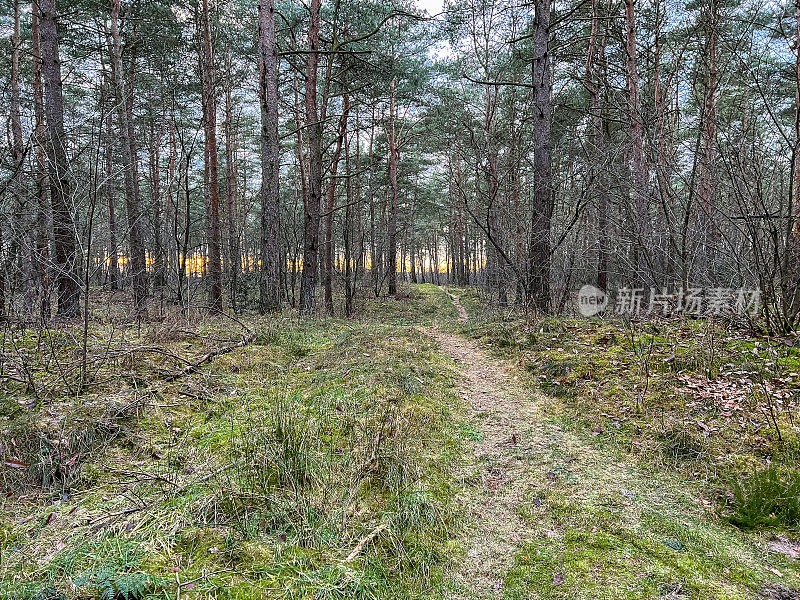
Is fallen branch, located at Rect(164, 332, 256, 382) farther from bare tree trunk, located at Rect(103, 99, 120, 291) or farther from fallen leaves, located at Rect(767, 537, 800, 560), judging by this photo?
fallen leaves, located at Rect(767, 537, 800, 560)

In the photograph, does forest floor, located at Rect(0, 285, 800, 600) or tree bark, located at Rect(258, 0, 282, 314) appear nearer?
forest floor, located at Rect(0, 285, 800, 600)

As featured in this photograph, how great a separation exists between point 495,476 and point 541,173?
727 centimetres

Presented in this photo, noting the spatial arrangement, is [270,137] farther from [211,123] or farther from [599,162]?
[599,162]

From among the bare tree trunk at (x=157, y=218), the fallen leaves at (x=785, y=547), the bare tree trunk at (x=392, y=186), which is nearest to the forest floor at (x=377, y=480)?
the fallen leaves at (x=785, y=547)

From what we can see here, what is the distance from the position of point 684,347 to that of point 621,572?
391 centimetres

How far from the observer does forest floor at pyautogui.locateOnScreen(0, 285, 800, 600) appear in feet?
6.49

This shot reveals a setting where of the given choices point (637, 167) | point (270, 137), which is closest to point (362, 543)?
point (270, 137)

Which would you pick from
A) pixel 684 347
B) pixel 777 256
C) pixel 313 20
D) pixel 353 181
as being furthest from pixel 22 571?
pixel 353 181

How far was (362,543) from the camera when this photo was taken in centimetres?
220

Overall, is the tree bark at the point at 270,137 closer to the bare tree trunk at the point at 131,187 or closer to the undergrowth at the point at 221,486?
the bare tree trunk at the point at 131,187

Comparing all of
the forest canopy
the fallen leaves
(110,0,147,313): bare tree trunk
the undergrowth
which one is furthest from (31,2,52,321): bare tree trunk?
the fallen leaves

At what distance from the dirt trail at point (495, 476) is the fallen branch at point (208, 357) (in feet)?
10.9

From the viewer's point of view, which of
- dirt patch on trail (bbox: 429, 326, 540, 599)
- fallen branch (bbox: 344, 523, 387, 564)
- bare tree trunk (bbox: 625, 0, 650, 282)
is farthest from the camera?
bare tree trunk (bbox: 625, 0, 650, 282)

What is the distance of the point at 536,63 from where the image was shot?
8.73 metres
